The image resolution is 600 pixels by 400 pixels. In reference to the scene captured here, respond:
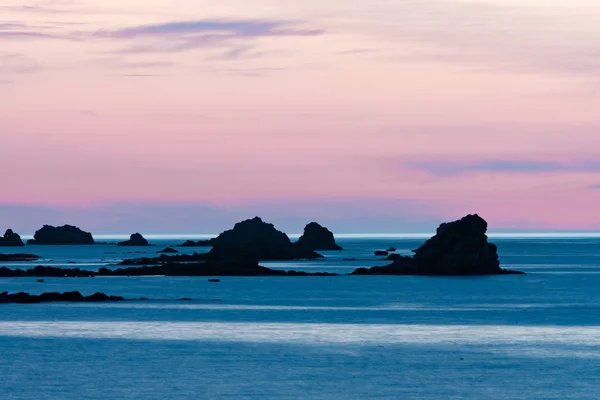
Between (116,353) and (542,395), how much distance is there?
→ 24.0m

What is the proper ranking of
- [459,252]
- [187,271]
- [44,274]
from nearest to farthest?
[459,252] < [44,274] < [187,271]

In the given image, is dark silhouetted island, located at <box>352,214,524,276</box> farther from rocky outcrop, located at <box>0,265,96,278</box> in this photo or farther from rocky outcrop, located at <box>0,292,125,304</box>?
rocky outcrop, located at <box>0,292,125,304</box>

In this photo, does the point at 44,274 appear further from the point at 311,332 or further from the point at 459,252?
the point at 311,332

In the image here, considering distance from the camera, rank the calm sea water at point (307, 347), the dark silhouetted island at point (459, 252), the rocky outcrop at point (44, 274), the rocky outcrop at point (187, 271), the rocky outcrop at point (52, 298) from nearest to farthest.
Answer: the calm sea water at point (307, 347)
the rocky outcrop at point (52, 298)
the dark silhouetted island at point (459, 252)
the rocky outcrop at point (44, 274)
the rocky outcrop at point (187, 271)

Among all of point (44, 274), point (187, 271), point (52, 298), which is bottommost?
point (52, 298)

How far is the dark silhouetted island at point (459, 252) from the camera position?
14325 centimetres

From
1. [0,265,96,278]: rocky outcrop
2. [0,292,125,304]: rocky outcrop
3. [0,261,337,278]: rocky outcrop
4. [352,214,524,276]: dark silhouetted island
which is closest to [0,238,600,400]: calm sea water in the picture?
[0,292,125,304]: rocky outcrop

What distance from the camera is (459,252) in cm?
14875

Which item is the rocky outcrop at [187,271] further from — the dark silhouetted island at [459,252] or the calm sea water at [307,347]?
the calm sea water at [307,347]

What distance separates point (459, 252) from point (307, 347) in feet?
288

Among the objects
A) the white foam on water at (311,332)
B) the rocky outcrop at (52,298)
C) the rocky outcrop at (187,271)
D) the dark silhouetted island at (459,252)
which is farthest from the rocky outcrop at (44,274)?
the white foam on water at (311,332)

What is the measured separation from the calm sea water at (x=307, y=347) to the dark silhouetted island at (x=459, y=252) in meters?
25.6

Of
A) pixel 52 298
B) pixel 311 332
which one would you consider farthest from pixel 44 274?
pixel 311 332

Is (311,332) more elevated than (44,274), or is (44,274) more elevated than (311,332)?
(44,274)
